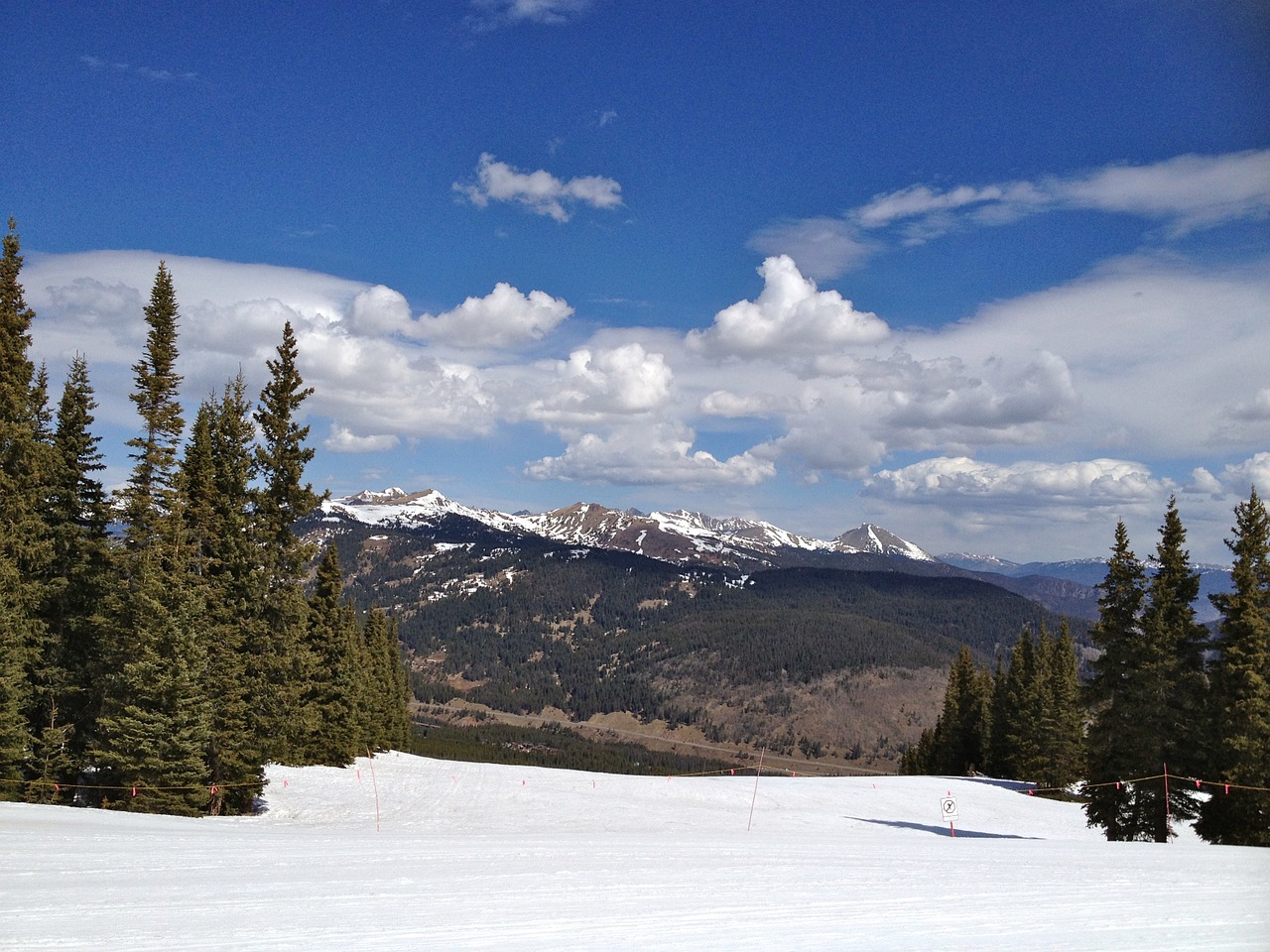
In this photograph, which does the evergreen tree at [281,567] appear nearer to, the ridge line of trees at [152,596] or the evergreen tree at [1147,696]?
the ridge line of trees at [152,596]

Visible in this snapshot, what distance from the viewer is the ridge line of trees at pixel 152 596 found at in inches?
953

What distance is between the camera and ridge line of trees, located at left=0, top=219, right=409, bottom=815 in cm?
2420

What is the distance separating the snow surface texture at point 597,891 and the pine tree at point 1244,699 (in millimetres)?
10578

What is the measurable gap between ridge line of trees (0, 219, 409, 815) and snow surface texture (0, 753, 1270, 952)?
5.47 m

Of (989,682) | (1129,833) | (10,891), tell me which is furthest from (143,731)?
(989,682)

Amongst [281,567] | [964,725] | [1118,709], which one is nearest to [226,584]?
[281,567]

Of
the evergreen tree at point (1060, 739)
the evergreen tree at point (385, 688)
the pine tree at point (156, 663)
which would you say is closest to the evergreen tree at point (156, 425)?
the pine tree at point (156, 663)

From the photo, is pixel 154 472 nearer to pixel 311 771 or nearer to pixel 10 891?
pixel 311 771

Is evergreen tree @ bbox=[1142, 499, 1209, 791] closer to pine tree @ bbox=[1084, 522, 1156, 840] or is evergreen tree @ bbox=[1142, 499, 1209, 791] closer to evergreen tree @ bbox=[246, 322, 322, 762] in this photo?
pine tree @ bbox=[1084, 522, 1156, 840]

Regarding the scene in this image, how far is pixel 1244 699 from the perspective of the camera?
2741cm

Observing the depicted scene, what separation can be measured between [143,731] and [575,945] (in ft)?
66.9

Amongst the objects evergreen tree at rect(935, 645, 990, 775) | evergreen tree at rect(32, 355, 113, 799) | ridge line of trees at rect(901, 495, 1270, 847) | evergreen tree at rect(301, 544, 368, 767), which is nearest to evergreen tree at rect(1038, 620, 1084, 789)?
evergreen tree at rect(935, 645, 990, 775)

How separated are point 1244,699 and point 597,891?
26.2 metres

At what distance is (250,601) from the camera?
1108 inches
